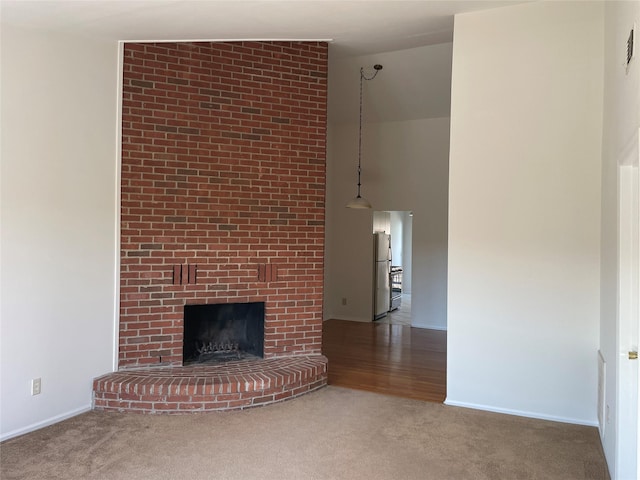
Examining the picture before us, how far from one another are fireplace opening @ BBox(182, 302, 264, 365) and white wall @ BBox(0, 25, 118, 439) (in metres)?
0.75

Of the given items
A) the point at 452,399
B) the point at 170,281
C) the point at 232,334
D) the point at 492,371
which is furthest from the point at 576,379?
the point at 170,281

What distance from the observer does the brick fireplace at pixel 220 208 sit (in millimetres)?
3881

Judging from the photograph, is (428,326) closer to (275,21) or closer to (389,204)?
(389,204)

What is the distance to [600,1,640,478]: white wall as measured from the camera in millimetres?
2328

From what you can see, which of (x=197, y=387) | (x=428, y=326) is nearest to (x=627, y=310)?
(x=197, y=387)

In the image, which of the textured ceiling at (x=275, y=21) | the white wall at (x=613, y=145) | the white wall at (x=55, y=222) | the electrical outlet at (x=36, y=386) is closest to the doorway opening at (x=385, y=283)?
the textured ceiling at (x=275, y=21)

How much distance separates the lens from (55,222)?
3.39m

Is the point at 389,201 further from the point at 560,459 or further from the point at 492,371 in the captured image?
the point at 560,459

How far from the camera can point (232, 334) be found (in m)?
4.57

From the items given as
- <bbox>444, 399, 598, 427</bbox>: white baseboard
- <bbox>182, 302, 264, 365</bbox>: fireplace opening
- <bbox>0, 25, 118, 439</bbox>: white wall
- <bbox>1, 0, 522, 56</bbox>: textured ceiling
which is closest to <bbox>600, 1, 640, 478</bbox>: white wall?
<bbox>444, 399, 598, 427</bbox>: white baseboard

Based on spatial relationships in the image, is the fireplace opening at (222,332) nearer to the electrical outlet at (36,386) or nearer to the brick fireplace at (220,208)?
the brick fireplace at (220,208)

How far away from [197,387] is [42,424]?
108cm

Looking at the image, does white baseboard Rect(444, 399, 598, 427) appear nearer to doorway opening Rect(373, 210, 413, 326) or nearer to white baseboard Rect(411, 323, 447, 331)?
white baseboard Rect(411, 323, 447, 331)

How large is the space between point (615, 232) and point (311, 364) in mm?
2573
